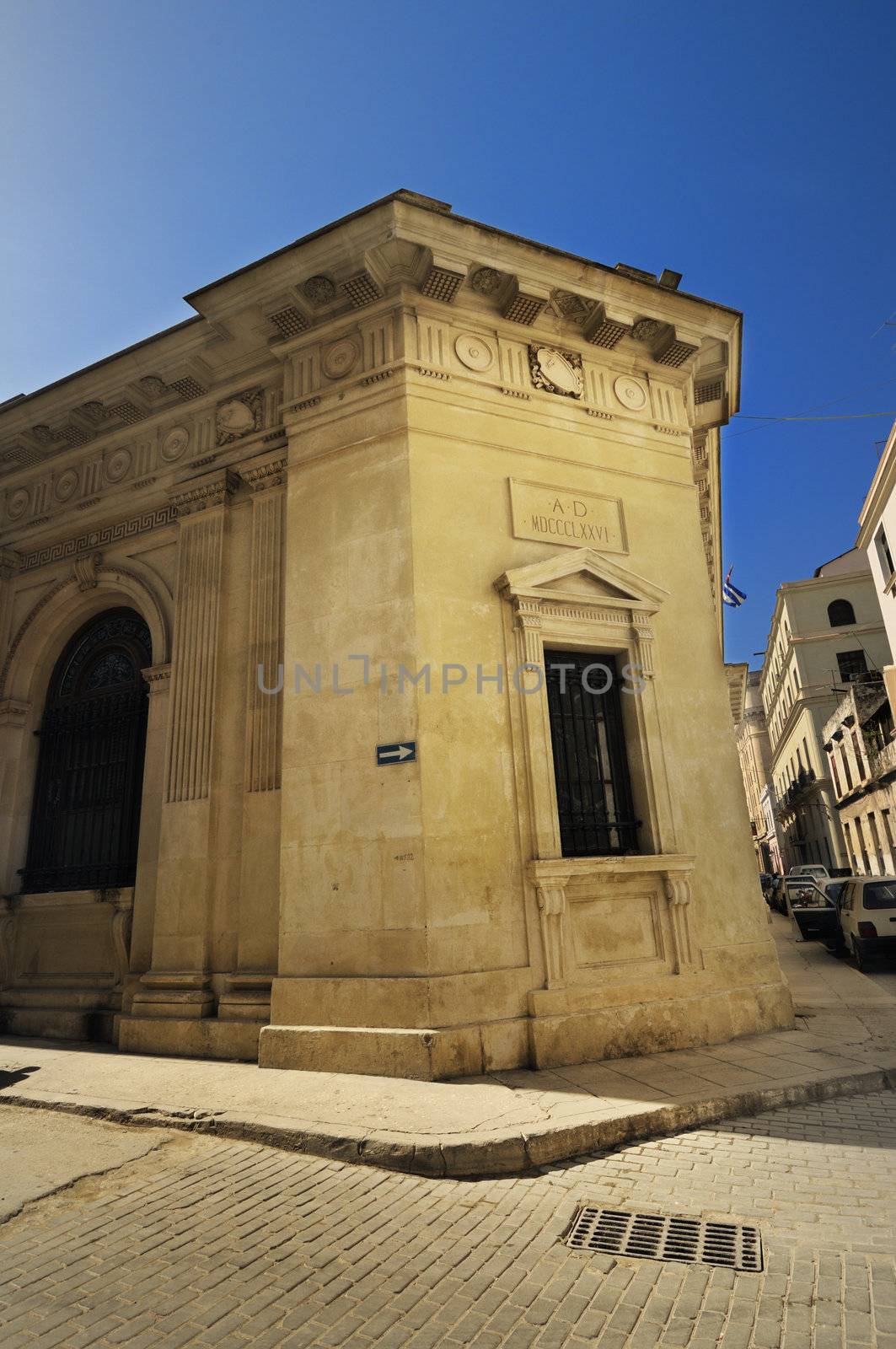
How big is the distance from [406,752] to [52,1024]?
5.27 metres

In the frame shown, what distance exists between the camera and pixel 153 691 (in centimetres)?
879

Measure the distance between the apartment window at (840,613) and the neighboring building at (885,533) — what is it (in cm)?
1195

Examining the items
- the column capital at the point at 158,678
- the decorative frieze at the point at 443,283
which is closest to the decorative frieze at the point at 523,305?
the decorative frieze at the point at 443,283

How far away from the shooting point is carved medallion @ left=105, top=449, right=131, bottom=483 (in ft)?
32.9

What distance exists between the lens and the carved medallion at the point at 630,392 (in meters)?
8.83

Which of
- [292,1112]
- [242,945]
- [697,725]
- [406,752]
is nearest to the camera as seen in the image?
[292,1112]

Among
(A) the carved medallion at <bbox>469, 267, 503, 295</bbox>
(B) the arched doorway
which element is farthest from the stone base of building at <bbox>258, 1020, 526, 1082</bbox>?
(A) the carved medallion at <bbox>469, 267, 503, 295</bbox>

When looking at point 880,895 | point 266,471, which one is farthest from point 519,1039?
point 880,895

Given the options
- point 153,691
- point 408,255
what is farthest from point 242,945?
point 408,255

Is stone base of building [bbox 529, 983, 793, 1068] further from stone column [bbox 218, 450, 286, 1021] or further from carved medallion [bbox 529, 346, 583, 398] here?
carved medallion [bbox 529, 346, 583, 398]

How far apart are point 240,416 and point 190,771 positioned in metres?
4.20

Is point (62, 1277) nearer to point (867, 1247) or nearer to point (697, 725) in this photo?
point (867, 1247)

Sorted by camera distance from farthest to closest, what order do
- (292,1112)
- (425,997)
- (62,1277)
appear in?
(425,997) → (292,1112) → (62,1277)

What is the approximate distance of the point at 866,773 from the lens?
28.9 metres
